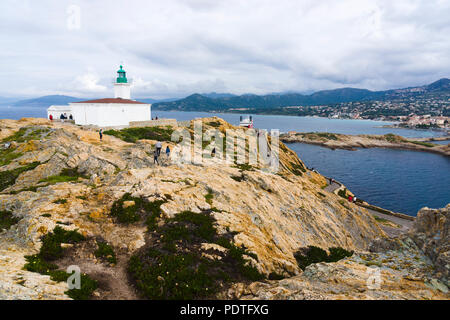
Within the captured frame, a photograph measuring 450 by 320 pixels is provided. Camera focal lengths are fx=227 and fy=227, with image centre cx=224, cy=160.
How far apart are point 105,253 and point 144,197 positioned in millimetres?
5046

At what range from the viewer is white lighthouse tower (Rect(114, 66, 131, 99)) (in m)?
55.1

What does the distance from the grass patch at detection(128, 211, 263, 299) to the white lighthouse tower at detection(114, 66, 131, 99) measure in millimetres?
51218

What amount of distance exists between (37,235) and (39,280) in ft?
12.6

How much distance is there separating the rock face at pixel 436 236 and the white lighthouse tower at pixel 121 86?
5924cm

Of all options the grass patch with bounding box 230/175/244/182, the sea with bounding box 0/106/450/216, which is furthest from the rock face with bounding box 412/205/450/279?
the sea with bounding box 0/106/450/216

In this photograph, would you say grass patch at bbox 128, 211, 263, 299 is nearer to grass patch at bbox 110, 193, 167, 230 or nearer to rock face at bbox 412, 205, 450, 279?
grass patch at bbox 110, 193, 167, 230

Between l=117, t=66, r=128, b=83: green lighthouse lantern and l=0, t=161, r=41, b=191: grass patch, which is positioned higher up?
l=117, t=66, r=128, b=83: green lighthouse lantern

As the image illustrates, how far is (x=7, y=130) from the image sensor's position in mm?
35219

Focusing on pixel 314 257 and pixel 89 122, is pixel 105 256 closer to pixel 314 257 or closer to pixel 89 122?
pixel 314 257

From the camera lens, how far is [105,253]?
11.1 m

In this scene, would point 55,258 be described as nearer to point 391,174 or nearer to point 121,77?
point 121,77

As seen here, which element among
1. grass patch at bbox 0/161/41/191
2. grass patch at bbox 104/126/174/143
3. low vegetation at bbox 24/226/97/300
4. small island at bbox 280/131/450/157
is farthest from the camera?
small island at bbox 280/131/450/157

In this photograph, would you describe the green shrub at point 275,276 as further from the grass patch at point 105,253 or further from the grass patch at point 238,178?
the grass patch at point 238,178
